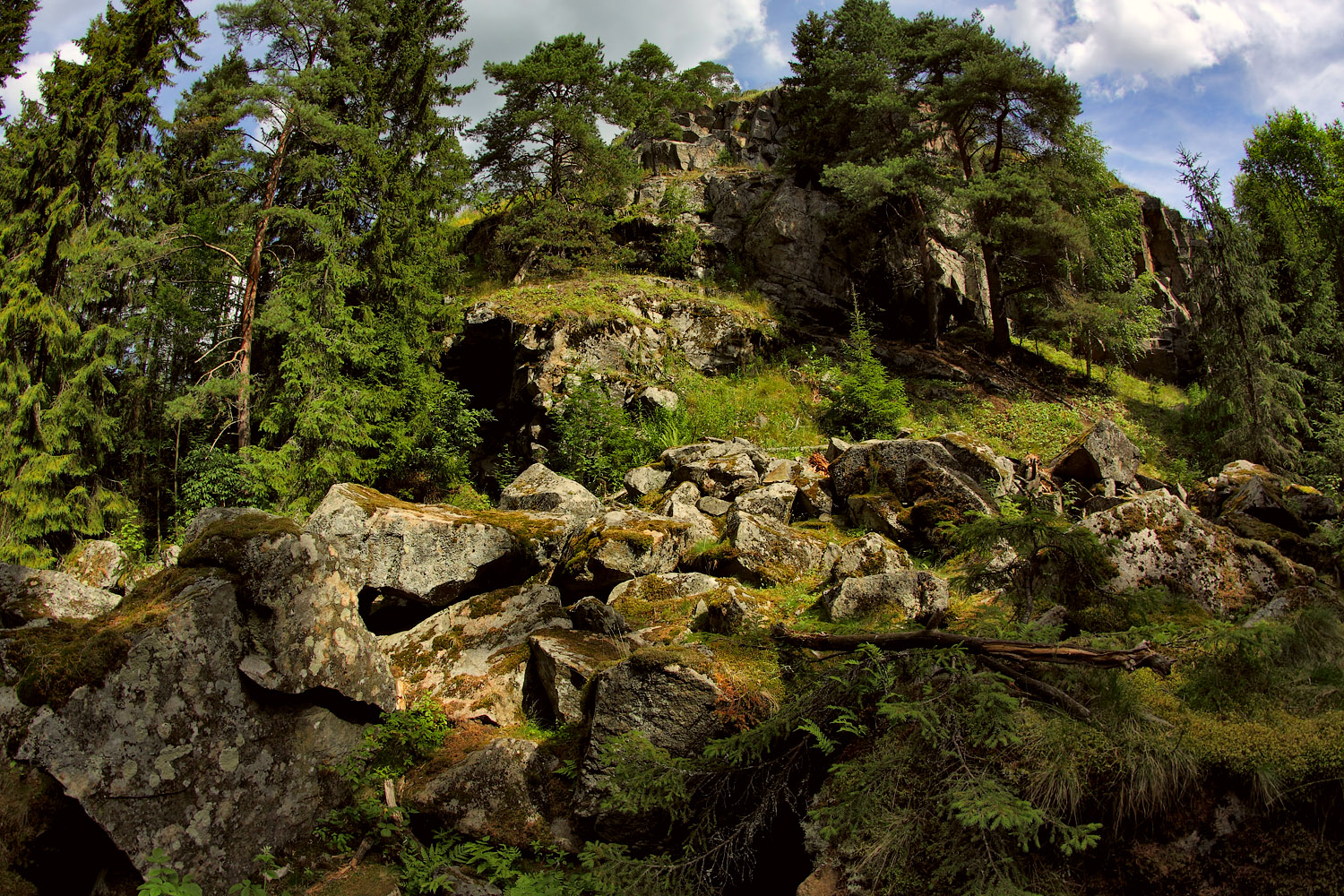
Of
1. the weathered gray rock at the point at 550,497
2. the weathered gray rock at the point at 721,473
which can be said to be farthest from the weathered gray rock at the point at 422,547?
the weathered gray rock at the point at 721,473

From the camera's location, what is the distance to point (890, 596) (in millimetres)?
5012

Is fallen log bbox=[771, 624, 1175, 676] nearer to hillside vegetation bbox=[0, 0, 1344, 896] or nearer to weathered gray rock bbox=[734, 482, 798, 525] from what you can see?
hillside vegetation bbox=[0, 0, 1344, 896]

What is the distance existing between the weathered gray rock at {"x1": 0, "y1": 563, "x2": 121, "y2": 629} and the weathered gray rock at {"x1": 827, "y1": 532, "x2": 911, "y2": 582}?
662 cm

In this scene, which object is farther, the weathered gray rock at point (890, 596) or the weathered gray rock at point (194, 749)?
the weathered gray rock at point (890, 596)

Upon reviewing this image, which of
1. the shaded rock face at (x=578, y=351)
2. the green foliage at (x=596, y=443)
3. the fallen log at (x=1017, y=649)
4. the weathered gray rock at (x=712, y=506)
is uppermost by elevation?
the shaded rock face at (x=578, y=351)

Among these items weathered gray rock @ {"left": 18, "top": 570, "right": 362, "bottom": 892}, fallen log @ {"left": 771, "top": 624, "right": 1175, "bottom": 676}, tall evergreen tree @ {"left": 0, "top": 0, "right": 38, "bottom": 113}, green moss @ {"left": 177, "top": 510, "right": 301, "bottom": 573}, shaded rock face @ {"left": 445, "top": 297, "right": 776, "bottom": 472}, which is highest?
tall evergreen tree @ {"left": 0, "top": 0, "right": 38, "bottom": 113}

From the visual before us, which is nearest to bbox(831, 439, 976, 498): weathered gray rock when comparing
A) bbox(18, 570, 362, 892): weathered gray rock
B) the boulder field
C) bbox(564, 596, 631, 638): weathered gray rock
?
the boulder field

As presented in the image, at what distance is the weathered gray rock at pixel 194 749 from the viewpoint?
156 inches

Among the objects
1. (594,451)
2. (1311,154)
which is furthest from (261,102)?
(1311,154)

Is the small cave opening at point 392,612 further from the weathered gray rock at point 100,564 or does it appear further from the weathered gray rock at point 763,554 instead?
the weathered gray rock at point 100,564

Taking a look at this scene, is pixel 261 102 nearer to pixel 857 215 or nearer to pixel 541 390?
pixel 541 390

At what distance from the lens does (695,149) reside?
30891 mm

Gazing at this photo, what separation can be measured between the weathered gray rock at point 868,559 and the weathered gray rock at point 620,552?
181 centimetres

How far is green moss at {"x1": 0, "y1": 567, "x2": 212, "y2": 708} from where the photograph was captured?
160 inches
